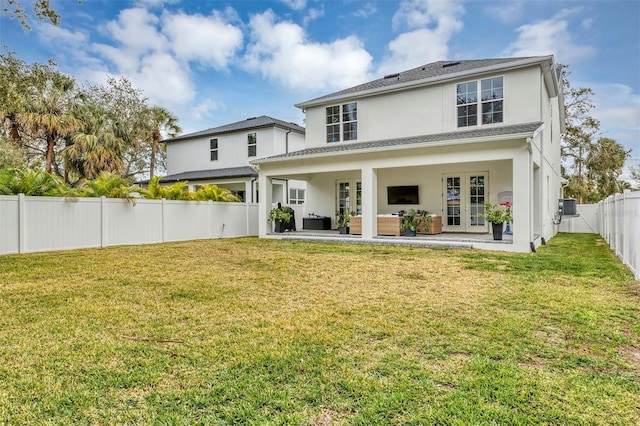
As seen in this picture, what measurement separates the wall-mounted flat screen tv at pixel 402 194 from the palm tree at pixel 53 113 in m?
16.1

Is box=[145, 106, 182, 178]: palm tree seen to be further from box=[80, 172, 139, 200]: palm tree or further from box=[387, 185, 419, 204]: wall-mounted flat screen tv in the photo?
box=[387, 185, 419, 204]: wall-mounted flat screen tv

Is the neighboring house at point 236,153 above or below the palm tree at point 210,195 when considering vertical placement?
above

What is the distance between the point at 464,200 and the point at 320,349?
1182cm

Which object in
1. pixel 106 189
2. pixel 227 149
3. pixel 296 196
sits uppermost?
pixel 227 149

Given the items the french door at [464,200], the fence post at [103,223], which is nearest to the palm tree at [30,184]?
the fence post at [103,223]

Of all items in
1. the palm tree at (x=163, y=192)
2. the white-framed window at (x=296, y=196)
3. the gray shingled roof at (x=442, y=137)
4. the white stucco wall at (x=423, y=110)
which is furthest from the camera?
the white-framed window at (x=296, y=196)

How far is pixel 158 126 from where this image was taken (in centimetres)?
2539

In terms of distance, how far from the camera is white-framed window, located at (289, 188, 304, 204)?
20734 millimetres

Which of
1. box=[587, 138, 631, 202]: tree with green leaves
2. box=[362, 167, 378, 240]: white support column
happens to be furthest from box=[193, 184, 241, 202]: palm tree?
box=[587, 138, 631, 202]: tree with green leaves

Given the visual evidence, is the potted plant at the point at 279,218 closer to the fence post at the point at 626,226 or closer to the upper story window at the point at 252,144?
the upper story window at the point at 252,144

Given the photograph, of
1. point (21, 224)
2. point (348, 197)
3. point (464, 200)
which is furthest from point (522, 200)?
point (21, 224)

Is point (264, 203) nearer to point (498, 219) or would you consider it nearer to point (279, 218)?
point (279, 218)

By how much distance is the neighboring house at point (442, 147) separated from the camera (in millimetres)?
10367

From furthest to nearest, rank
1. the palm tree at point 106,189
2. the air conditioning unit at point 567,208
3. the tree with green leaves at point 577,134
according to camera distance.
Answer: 1. the tree with green leaves at point 577,134
2. the air conditioning unit at point 567,208
3. the palm tree at point 106,189
